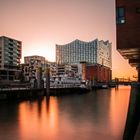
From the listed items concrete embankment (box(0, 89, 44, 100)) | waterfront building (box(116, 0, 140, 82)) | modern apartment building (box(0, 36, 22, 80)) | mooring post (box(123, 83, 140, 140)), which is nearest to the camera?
mooring post (box(123, 83, 140, 140))

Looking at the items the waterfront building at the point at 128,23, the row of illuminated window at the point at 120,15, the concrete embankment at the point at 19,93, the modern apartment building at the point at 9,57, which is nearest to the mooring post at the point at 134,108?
the waterfront building at the point at 128,23

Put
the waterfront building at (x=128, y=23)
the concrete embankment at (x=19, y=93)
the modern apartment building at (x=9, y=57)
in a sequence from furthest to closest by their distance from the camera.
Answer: the modern apartment building at (x=9, y=57) < the concrete embankment at (x=19, y=93) < the waterfront building at (x=128, y=23)

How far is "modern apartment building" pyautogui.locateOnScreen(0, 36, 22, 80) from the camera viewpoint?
500 ft

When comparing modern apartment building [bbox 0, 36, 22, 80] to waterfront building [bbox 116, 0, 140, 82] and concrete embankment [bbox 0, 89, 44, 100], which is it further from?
waterfront building [bbox 116, 0, 140, 82]

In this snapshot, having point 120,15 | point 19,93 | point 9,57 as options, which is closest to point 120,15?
point 120,15

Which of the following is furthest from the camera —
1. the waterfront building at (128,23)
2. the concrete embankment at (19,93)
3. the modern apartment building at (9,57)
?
the modern apartment building at (9,57)

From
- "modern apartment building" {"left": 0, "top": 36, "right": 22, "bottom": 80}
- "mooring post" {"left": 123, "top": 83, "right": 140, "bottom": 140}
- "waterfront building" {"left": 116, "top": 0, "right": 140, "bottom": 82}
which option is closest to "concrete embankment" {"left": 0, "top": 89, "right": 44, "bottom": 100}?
"waterfront building" {"left": 116, "top": 0, "right": 140, "bottom": 82}

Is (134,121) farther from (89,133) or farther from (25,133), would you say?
(25,133)

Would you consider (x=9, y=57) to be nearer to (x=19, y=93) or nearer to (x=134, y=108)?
(x=19, y=93)

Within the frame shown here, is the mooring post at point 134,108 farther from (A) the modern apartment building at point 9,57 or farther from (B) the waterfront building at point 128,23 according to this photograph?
(A) the modern apartment building at point 9,57

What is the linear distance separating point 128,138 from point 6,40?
163 metres

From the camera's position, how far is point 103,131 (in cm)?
2312

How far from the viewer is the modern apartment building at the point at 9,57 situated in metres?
152

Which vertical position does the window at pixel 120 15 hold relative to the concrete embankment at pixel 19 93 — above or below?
above
